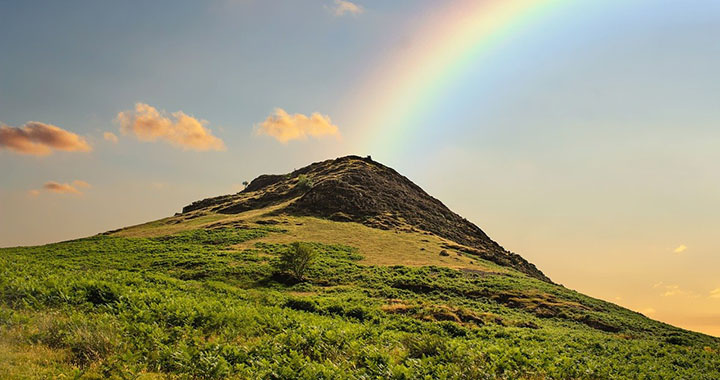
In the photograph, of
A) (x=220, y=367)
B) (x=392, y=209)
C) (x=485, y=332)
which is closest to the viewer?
(x=220, y=367)

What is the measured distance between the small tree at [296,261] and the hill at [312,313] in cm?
146

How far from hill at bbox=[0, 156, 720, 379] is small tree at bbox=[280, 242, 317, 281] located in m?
1.46

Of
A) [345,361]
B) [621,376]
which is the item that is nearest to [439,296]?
[621,376]

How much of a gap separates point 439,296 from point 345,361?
32686 millimetres

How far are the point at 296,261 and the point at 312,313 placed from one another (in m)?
22.0

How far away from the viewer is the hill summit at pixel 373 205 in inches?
3423

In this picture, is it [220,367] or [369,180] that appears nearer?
[220,367]

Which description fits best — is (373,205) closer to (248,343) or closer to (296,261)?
(296,261)

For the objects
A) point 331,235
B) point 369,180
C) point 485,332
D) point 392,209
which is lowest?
point 485,332

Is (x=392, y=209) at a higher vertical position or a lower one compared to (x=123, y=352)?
higher

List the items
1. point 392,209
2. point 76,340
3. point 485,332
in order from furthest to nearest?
1. point 392,209
2. point 485,332
3. point 76,340

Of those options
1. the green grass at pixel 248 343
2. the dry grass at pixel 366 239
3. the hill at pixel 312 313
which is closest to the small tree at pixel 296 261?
the hill at pixel 312 313

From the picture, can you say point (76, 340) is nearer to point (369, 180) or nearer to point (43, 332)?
point (43, 332)

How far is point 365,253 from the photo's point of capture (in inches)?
2464
